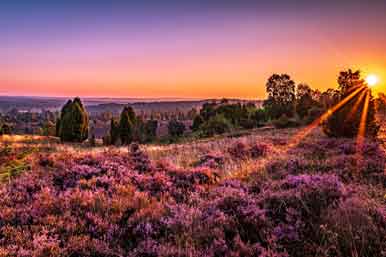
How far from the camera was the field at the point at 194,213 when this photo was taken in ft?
12.8

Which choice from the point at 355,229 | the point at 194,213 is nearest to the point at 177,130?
the point at 194,213

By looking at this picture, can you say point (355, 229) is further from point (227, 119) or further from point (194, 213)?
point (227, 119)

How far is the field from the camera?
3906mm

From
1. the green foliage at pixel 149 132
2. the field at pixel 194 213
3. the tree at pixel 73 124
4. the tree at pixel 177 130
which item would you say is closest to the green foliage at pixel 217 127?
the tree at pixel 177 130

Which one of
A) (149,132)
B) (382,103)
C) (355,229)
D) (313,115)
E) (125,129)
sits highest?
(382,103)

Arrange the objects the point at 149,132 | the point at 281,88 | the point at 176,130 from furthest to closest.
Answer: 1. the point at 281,88
2. the point at 149,132
3. the point at 176,130

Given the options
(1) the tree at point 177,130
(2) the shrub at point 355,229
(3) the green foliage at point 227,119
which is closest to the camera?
(2) the shrub at point 355,229

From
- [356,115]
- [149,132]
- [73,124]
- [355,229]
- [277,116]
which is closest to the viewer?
[355,229]

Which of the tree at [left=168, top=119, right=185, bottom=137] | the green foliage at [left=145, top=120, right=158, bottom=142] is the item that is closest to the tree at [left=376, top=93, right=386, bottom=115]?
the tree at [left=168, top=119, right=185, bottom=137]

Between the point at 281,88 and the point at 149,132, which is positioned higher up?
the point at 281,88

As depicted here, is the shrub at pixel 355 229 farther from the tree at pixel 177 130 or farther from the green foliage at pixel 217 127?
the tree at pixel 177 130

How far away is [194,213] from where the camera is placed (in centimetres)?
499

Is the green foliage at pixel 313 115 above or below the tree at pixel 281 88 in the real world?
below

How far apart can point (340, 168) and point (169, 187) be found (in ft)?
16.4
